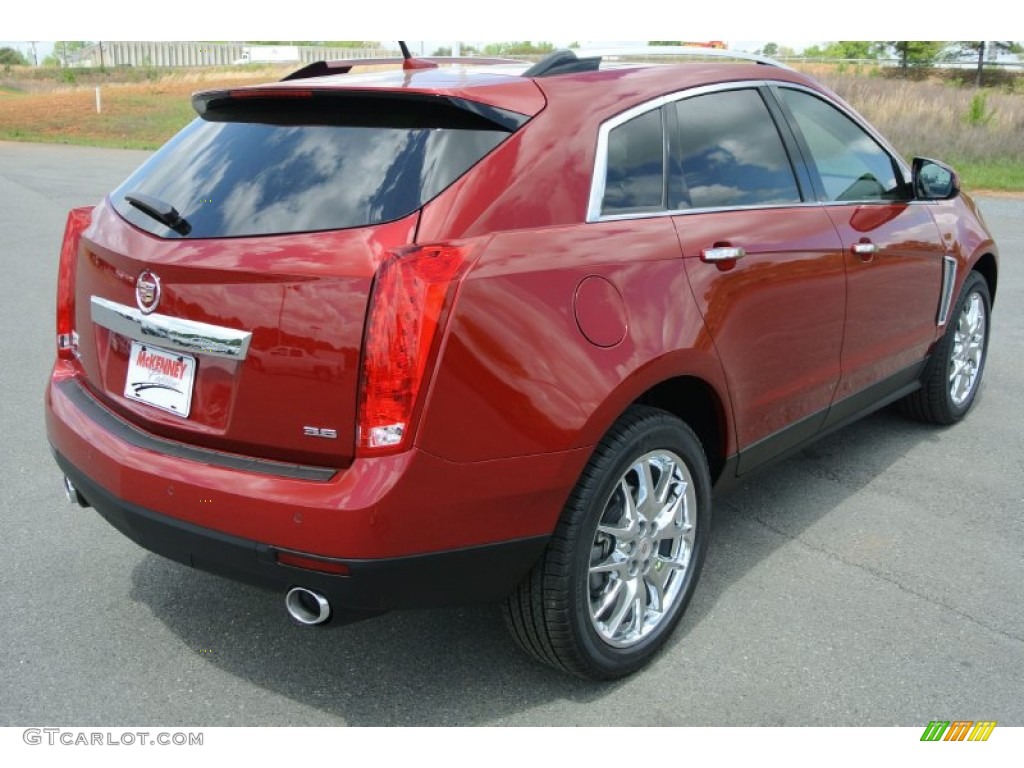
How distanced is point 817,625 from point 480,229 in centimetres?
180

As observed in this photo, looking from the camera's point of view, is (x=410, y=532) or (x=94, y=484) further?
(x=94, y=484)

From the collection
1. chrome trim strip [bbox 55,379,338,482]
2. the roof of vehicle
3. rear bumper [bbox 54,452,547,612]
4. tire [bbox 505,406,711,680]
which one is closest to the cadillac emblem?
chrome trim strip [bbox 55,379,338,482]

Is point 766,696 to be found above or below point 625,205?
below

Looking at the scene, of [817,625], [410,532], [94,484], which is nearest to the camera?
[410,532]

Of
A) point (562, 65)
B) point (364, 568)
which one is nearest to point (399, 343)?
point (364, 568)

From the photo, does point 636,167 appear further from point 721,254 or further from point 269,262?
point 269,262

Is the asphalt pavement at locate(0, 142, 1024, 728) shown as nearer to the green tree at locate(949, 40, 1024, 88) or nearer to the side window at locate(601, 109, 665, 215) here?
the side window at locate(601, 109, 665, 215)

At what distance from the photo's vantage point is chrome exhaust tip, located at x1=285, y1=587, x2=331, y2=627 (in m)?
2.63

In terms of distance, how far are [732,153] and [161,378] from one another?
6.64 feet

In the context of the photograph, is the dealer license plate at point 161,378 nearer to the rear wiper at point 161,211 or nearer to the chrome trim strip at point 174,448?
the chrome trim strip at point 174,448

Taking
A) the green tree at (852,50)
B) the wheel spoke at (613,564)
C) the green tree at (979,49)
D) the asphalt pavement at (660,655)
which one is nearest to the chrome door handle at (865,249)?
the asphalt pavement at (660,655)
